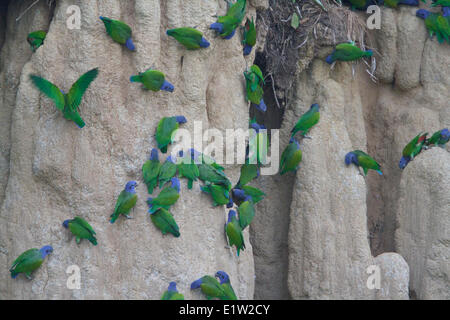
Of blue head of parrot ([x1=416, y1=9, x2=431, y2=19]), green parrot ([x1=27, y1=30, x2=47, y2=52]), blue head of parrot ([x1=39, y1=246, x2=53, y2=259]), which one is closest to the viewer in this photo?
blue head of parrot ([x1=39, y1=246, x2=53, y2=259])

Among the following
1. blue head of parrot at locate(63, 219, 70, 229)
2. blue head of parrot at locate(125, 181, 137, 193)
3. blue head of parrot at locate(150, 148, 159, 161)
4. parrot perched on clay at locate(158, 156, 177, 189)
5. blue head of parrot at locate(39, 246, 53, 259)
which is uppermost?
blue head of parrot at locate(150, 148, 159, 161)

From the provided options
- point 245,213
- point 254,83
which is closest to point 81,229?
point 245,213

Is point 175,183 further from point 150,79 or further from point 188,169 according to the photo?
point 150,79

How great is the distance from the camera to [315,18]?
600 cm

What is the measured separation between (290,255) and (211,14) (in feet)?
6.52

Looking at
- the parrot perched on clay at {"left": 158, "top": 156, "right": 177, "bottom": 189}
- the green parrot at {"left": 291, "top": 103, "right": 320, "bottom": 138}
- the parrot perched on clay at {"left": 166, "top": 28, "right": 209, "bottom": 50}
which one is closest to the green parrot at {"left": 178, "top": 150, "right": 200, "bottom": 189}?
the parrot perched on clay at {"left": 158, "top": 156, "right": 177, "bottom": 189}

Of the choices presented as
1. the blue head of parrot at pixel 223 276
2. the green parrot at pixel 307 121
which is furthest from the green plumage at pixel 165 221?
the green parrot at pixel 307 121

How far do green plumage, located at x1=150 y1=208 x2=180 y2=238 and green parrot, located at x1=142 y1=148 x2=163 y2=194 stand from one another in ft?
0.51

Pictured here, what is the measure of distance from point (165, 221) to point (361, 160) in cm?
177

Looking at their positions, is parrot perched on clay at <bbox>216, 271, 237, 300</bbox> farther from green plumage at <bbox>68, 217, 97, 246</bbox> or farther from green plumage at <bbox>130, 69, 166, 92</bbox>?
green plumage at <bbox>130, 69, 166, 92</bbox>

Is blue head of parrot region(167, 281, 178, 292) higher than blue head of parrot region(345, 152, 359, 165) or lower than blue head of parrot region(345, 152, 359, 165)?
lower

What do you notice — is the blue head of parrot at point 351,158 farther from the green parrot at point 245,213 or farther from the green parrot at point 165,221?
the green parrot at point 165,221

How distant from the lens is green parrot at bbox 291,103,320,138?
5891mm
